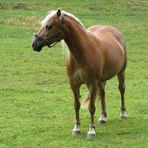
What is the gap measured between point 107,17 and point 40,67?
13.4m

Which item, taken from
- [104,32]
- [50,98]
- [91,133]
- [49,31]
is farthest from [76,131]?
[50,98]

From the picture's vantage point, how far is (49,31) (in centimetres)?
832

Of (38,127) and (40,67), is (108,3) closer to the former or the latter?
(40,67)

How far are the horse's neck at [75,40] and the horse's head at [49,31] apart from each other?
23 centimetres

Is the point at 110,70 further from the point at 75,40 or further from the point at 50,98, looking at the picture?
the point at 50,98

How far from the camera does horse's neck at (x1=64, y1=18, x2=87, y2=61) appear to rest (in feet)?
28.2

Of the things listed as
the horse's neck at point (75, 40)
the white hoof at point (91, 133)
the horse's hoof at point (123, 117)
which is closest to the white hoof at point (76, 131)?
the white hoof at point (91, 133)

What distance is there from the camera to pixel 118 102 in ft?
38.7

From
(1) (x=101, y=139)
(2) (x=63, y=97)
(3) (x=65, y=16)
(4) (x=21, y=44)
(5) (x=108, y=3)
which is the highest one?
(3) (x=65, y=16)

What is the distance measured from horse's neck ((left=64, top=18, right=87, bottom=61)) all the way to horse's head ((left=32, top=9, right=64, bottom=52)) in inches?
9.0

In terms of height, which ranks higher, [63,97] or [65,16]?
[65,16]

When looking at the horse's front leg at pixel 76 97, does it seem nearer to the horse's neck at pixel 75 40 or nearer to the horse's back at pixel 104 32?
the horse's neck at pixel 75 40

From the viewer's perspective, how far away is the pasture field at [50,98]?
8.77 m

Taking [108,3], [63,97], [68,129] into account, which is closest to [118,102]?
[63,97]
